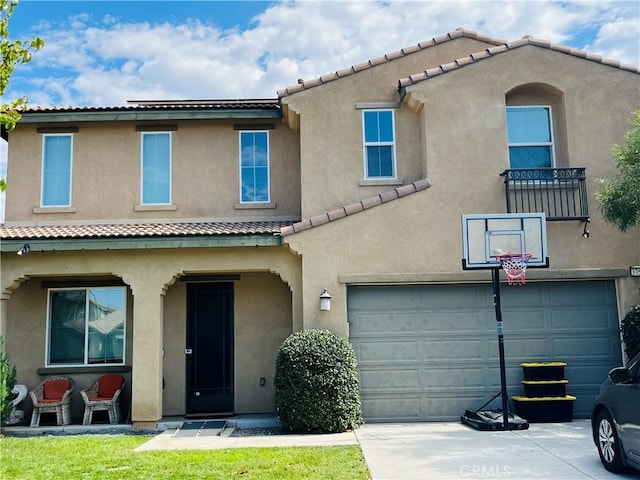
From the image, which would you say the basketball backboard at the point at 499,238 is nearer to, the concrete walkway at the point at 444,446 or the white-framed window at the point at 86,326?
the concrete walkway at the point at 444,446

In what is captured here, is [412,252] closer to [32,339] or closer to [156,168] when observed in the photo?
[156,168]

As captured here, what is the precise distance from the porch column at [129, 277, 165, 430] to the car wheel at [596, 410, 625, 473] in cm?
816

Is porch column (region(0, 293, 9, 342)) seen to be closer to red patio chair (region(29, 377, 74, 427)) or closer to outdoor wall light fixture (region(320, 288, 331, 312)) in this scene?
red patio chair (region(29, 377, 74, 427))

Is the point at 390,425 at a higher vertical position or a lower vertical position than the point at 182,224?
lower

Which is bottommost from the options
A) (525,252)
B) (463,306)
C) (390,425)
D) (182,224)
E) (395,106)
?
(390,425)

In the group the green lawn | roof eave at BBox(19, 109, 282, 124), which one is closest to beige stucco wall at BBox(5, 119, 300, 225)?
roof eave at BBox(19, 109, 282, 124)

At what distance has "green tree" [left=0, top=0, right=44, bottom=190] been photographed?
22.0ft

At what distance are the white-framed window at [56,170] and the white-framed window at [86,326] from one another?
215 cm

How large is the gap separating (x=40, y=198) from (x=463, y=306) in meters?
9.99

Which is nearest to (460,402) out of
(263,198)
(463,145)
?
(463,145)

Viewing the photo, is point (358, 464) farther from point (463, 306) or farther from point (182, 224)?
point (182, 224)

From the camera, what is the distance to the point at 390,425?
1182 cm

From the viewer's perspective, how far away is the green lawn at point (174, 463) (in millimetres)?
7898

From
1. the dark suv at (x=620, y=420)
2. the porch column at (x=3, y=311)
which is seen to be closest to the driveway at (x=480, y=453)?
the dark suv at (x=620, y=420)
